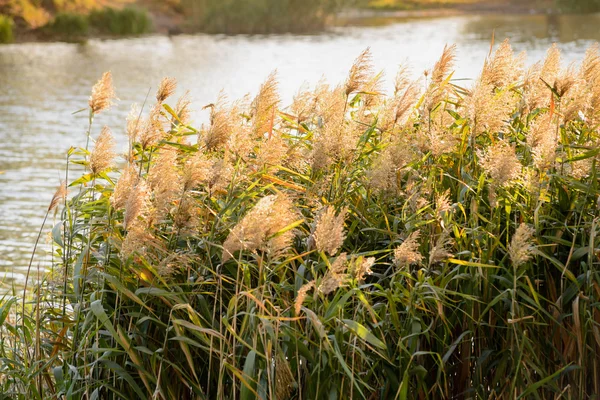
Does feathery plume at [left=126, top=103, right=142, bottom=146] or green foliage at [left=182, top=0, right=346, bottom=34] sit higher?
feathery plume at [left=126, top=103, right=142, bottom=146]

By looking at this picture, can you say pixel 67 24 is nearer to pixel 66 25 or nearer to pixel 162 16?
pixel 66 25

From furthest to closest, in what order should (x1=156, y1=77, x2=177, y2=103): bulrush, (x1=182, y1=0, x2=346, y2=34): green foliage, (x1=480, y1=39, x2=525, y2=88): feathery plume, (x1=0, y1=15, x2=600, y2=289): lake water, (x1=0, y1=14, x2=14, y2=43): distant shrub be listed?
(x1=182, y1=0, x2=346, y2=34): green foliage, (x1=0, y1=14, x2=14, y2=43): distant shrub, (x1=0, y1=15, x2=600, y2=289): lake water, (x1=480, y1=39, x2=525, y2=88): feathery plume, (x1=156, y1=77, x2=177, y2=103): bulrush

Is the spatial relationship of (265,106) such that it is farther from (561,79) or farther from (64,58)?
(64,58)

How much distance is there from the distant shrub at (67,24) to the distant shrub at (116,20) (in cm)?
173

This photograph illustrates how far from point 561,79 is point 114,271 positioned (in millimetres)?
1690

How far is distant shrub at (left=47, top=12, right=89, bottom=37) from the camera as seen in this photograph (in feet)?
112

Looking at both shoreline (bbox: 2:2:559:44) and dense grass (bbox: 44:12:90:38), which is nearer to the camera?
dense grass (bbox: 44:12:90:38)

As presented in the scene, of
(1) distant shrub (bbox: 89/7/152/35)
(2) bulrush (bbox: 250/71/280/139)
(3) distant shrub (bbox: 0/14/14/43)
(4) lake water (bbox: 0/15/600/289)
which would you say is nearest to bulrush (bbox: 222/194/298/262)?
(2) bulrush (bbox: 250/71/280/139)

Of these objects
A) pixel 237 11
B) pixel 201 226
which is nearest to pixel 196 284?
pixel 201 226

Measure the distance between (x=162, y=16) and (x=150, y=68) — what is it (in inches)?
713

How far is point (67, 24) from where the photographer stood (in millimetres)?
34156

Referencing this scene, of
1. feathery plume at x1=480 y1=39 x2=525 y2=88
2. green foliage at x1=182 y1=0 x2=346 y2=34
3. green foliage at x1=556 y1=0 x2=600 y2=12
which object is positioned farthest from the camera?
green foliage at x1=556 y1=0 x2=600 y2=12

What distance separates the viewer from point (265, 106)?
3045 millimetres

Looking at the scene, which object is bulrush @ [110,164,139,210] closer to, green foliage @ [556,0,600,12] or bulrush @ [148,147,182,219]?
bulrush @ [148,147,182,219]
